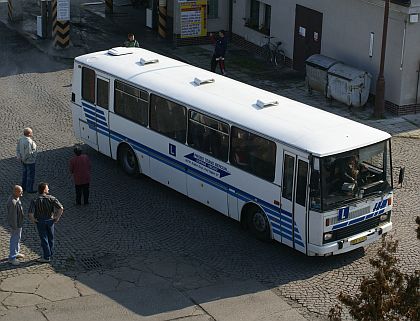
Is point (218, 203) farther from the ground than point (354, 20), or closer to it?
closer to it

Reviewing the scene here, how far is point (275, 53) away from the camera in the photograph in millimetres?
31641

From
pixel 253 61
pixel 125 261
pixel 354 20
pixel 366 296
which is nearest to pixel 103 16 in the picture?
pixel 253 61

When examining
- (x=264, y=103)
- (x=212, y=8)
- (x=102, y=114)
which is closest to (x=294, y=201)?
(x=264, y=103)

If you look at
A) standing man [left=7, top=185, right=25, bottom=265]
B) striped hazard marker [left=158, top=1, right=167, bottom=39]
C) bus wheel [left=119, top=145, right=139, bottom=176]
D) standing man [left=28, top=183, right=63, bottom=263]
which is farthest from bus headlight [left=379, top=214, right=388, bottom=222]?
striped hazard marker [left=158, top=1, right=167, bottom=39]

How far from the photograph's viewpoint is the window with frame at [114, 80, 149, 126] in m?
20.8

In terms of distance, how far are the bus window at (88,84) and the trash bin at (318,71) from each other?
821cm

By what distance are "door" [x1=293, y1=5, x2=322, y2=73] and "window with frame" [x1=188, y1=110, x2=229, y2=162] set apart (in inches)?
438

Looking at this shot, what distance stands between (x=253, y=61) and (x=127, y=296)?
17.5m

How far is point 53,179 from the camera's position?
69.6 feet

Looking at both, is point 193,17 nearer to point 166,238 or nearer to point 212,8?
point 212,8

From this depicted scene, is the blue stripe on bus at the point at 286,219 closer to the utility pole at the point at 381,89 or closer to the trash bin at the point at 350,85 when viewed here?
the utility pole at the point at 381,89

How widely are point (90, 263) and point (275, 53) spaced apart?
633 inches

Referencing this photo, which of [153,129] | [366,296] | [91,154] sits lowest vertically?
[91,154]

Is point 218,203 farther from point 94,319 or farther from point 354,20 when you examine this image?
point 354,20
